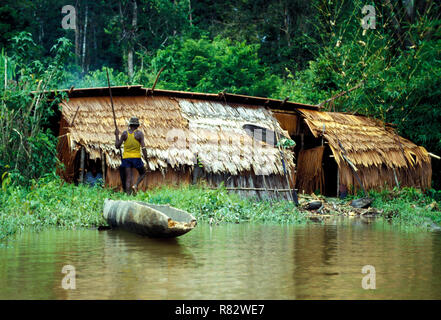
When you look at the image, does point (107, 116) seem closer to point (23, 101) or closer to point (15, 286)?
point (23, 101)

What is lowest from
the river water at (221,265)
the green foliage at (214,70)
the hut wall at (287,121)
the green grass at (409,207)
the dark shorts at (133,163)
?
the river water at (221,265)

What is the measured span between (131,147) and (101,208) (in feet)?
6.11

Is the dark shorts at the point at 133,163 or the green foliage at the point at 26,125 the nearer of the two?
the green foliage at the point at 26,125

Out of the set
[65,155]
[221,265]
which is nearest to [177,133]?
[65,155]

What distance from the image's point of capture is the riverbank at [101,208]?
984 cm

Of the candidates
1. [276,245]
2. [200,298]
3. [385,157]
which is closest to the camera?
[200,298]

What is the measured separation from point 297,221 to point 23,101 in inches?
228

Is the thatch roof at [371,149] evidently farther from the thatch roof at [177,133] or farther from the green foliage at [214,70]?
the green foliage at [214,70]

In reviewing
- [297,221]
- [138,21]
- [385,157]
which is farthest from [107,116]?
[138,21]

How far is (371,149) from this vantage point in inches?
661

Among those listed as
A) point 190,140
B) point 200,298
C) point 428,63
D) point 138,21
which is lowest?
point 200,298

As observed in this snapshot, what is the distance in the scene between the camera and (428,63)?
1864cm

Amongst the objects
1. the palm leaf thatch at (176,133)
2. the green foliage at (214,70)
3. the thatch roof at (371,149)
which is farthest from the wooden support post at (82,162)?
the green foliage at (214,70)

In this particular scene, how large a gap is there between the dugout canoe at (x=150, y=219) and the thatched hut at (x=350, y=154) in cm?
797
